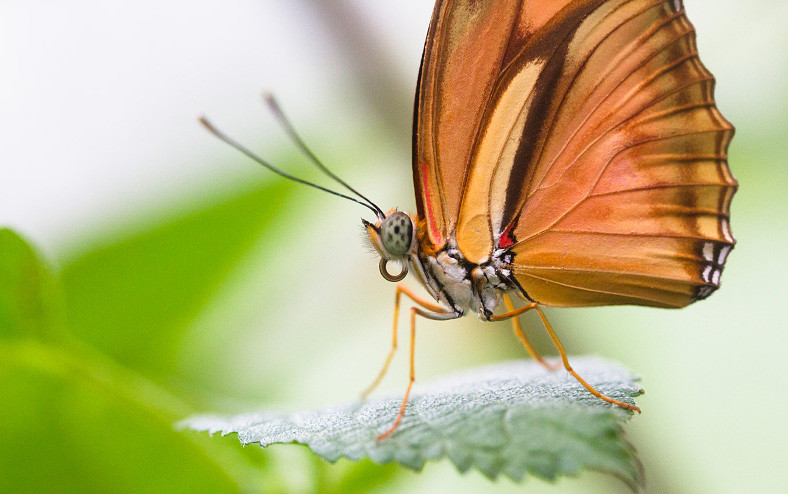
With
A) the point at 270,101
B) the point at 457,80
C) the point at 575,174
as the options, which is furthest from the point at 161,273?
the point at 575,174

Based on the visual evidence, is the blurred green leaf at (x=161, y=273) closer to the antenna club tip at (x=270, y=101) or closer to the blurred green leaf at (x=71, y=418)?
the blurred green leaf at (x=71, y=418)

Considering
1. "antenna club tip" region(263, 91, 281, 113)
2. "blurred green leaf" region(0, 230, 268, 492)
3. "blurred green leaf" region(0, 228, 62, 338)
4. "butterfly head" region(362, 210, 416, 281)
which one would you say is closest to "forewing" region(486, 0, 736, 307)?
"butterfly head" region(362, 210, 416, 281)

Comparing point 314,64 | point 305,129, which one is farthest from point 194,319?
point 314,64

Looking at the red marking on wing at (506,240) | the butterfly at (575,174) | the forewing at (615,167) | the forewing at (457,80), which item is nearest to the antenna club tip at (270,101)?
the butterfly at (575,174)

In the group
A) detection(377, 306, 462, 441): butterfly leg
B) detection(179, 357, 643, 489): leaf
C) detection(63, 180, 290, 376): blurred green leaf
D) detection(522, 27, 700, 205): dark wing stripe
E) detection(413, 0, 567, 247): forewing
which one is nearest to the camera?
detection(179, 357, 643, 489): leaf

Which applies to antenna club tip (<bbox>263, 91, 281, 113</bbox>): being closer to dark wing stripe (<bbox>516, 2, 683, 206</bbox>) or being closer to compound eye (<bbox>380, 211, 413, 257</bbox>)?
compound eye (<bbox>380, 211, 413, 257</bbox>)

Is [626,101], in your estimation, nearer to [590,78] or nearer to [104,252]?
[590,78]
